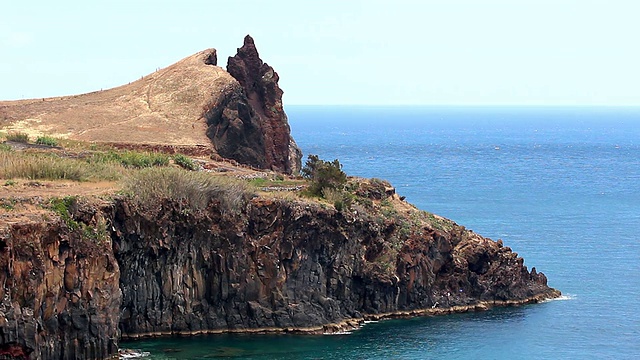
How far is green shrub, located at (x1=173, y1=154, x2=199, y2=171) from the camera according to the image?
73.8 m

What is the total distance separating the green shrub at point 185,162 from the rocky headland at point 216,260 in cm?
112

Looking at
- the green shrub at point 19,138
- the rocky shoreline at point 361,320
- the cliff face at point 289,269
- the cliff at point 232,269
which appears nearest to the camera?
the cliff at point 232,269

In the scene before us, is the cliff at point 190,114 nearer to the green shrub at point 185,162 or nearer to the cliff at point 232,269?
the green shrub at point 185,162

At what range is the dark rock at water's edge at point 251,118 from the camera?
83.7 metres

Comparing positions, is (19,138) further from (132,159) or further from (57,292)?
(57,292)

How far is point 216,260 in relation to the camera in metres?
63.4

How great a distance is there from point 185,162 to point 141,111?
15040mm

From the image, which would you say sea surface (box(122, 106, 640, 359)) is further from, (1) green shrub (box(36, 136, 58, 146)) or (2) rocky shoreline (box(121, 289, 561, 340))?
(1) green shrub (box(36, 136, 58, 146))

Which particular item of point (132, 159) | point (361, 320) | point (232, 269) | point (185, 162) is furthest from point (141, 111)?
point (361, 320)

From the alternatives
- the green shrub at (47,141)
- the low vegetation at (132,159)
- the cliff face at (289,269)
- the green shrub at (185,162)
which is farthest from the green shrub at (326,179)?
the green shrub at (47,141)

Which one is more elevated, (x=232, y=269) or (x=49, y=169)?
(x=49, y=169)

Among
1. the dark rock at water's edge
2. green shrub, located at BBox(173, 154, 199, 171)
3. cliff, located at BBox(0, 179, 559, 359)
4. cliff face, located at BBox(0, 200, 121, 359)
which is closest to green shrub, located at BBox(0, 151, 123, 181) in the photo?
cliff, located at BBox(0, 179, 559, 359)

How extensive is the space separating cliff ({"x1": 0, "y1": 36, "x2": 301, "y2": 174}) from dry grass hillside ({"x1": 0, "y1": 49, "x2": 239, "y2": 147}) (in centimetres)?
7

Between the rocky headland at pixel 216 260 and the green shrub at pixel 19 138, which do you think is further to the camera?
the green shrub at pixel 19 138
